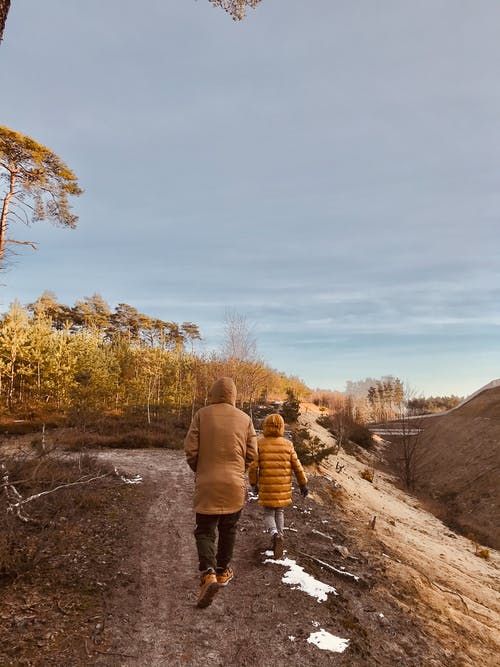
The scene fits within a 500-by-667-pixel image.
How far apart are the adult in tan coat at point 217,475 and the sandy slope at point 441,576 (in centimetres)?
369

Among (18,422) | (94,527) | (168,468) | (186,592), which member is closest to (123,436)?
(168,468)

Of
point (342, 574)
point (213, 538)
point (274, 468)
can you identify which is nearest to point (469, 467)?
point (342, 574)

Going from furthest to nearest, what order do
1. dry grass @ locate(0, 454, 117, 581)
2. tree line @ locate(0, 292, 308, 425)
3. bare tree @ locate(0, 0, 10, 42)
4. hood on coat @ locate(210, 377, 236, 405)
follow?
1. tree line @ locate(0, 292, 308, 425)
2. dry grass @ locate(0, 454, 117, 581)
3. hood on coat @ locate(210, 377, 236, 405)
4. bare tree @ locate(0, 0, 10, 42)

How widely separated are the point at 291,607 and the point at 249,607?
56 cm

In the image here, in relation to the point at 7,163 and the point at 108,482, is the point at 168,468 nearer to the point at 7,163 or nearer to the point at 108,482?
the point at 108,482

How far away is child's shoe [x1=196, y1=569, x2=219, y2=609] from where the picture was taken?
13.7ft

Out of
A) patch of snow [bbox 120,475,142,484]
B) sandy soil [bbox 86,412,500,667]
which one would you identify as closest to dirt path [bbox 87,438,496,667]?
sandy soil [bbox 86,412,500,667]

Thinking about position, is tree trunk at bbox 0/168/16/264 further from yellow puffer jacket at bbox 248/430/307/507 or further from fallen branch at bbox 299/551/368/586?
fallen branch at bbox 299/551/368/586

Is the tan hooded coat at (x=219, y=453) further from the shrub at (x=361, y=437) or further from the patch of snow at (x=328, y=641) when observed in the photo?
A: the shrub at (x=361, y=437)

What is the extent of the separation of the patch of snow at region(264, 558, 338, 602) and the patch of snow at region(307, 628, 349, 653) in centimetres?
74

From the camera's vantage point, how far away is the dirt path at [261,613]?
4156mm

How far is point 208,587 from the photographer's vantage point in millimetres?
4180

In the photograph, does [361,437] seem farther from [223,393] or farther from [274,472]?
[223,393]

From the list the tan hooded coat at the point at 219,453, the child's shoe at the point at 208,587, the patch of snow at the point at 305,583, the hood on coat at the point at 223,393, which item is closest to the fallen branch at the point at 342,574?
the patch of snow at the point at 305,583
